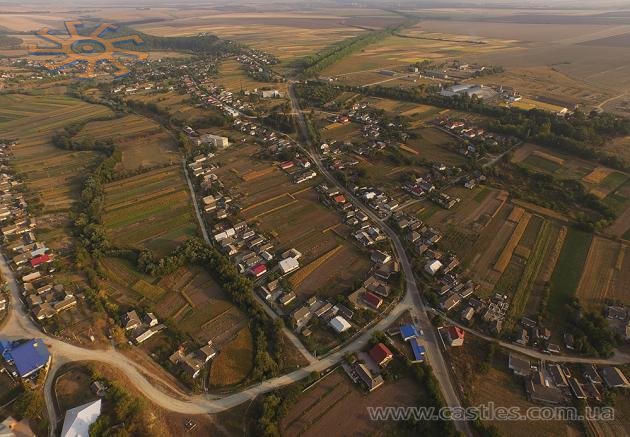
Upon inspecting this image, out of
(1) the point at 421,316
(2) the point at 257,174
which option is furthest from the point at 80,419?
(2) the point at 257,174

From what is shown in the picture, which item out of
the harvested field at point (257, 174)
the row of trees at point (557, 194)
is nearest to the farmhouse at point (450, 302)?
the row of trees at point (557, 194)

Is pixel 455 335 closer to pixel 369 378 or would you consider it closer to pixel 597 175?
pixel 369 378

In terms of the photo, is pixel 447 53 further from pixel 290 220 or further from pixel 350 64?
pixel 290 220

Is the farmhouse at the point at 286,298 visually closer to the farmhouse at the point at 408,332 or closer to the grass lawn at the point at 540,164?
the farmhouse at the point at 408,332

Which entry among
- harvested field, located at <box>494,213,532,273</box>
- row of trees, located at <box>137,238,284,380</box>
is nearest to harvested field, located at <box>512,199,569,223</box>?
harvested field, located at <box>494,213,532,273</box>

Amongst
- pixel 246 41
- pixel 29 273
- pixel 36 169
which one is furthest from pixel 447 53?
pixel 29 273

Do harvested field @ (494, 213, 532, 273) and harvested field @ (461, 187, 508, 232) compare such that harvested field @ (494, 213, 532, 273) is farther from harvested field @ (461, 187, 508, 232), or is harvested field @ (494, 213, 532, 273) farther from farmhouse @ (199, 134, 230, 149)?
farmhouse @ (199, 134, 230, 149)
